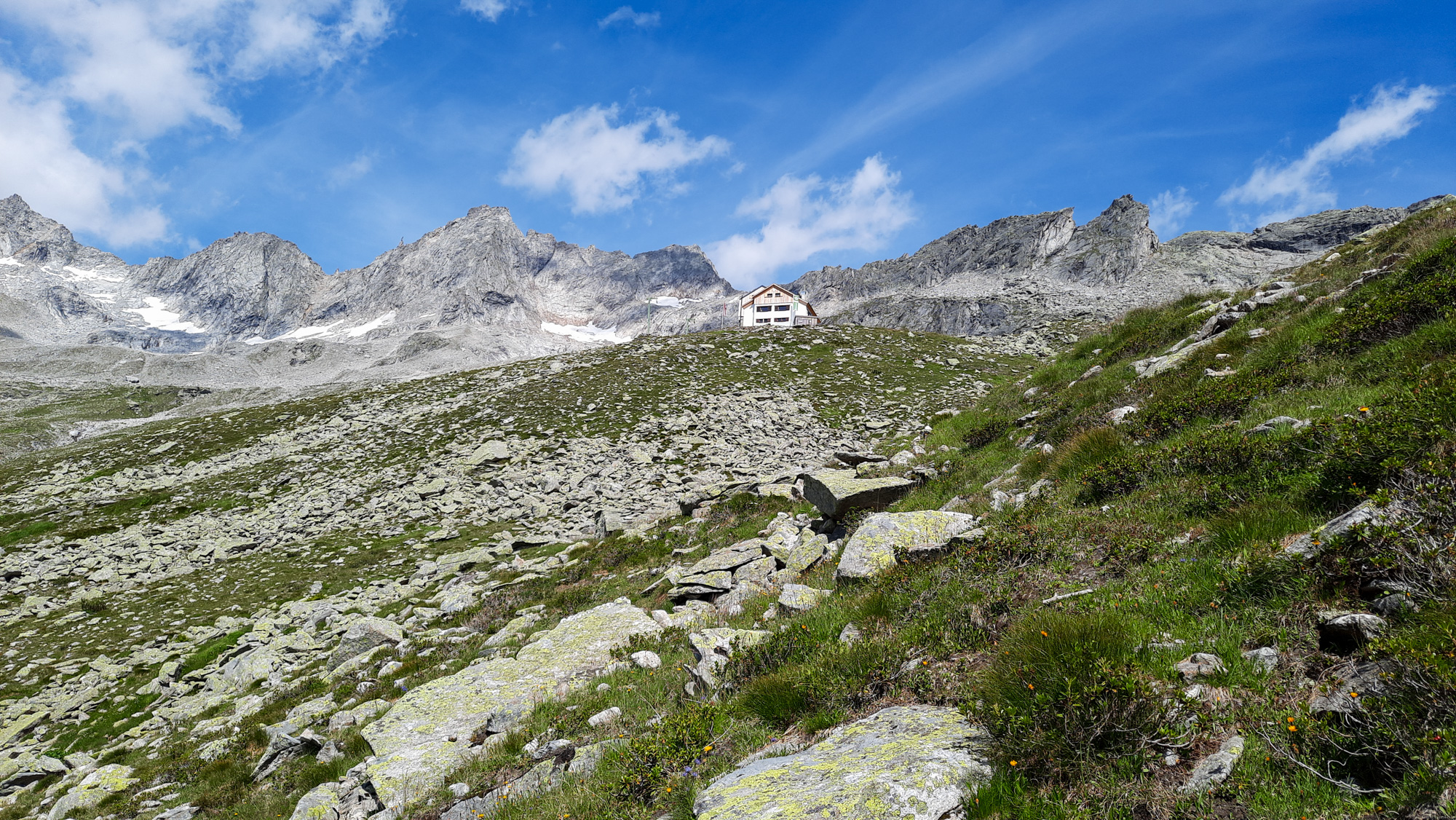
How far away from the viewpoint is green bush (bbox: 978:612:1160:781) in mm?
3801

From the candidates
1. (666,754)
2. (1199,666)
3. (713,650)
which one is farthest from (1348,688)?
(713,650)

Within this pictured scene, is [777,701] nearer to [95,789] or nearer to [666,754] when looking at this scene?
[666,754]

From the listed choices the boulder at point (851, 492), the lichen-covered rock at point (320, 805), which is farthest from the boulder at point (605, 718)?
the boulder at point (851, 492)

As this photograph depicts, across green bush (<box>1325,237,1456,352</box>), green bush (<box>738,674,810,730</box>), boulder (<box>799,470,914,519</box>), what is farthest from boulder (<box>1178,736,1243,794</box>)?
green bush (<box>1325,237,1456,352</box>)

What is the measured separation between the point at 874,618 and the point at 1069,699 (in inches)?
137

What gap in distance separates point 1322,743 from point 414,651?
Answer: 14931 millimetres

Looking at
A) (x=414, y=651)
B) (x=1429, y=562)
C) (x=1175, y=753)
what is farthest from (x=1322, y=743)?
(x=414, y=651)

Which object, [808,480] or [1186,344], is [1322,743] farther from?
[1186,344]

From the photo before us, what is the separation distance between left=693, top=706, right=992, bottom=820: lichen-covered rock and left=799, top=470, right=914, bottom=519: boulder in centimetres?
851

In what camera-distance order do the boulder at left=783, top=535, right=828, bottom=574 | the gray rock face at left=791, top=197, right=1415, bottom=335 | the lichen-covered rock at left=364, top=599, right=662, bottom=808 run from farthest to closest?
1. the gray rock face at left=791, top=197, right=1415, bottom=335
2. the boulder at left=783, top=535, right=828, bottom=574
3. the lichen-covered rock at left=364, top=599, right=662, bottom=808

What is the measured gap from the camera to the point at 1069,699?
12.8 ft

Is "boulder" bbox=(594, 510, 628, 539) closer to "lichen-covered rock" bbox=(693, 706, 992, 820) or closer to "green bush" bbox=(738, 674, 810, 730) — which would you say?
"green bush" bbox=(738, 674, 810, 730)

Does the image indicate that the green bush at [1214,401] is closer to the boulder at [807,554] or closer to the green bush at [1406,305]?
the green bush at [1406,305]

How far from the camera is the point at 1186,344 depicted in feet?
53.9
